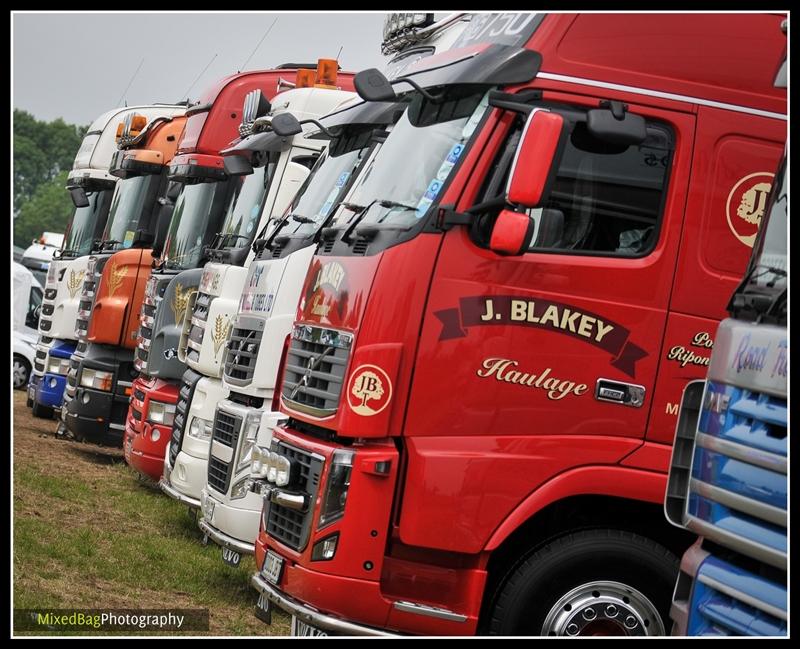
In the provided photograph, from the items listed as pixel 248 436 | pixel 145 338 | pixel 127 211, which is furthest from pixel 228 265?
pixel 127 211

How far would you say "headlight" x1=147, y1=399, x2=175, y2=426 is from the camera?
11.8 meters

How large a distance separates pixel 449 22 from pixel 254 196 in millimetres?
3760

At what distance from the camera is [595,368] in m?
6.29

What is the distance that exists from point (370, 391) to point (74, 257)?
12.1 metres

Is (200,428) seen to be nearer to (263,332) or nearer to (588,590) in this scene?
(263,332)

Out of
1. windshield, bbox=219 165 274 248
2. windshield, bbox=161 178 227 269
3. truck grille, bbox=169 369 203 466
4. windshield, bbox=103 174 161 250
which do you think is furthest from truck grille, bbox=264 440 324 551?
windshield, bbox=103 174 161 250

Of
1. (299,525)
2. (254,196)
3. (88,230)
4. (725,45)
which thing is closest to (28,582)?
(299,525)

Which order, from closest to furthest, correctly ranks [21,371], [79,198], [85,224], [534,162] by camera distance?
[534,162] < [85,224] < [79,198] < [21,371]

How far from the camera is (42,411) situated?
18.9m

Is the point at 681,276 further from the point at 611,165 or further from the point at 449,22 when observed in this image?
the point at 449,22

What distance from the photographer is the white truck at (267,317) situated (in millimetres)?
8109

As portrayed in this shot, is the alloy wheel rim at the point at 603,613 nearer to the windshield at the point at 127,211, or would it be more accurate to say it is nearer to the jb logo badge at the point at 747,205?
the jb logo badge at the point at 747,205

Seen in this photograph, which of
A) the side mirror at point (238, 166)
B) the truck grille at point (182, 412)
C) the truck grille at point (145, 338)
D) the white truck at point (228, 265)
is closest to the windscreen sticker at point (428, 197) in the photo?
the white truck at point (228, 265)

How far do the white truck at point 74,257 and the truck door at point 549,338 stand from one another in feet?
35.3
